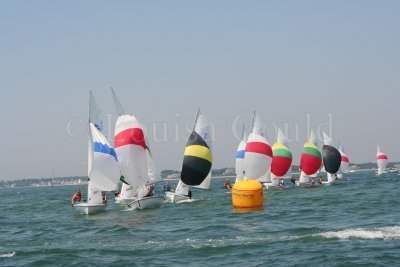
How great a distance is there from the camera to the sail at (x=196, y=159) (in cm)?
4559

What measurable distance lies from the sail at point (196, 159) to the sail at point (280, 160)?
16663 millimetres

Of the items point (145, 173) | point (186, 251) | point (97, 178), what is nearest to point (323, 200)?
point (145, 173)

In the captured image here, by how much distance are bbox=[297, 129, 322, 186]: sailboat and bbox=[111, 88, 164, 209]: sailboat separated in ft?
95.2

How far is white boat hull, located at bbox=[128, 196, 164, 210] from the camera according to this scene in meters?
41.1

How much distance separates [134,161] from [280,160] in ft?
79.6

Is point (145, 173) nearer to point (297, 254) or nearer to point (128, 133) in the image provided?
point (128, 133)

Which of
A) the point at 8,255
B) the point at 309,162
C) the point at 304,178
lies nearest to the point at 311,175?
the point at 304,178

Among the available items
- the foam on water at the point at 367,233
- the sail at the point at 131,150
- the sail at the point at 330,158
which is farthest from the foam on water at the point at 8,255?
the sail at the point at 330,158

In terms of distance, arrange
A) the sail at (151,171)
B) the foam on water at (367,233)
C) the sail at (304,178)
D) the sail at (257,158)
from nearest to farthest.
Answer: the foam on water at (367,233) → the sail at (151,171) → the sail at (257,158) → the sail at (304,178)

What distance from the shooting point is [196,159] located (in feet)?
150

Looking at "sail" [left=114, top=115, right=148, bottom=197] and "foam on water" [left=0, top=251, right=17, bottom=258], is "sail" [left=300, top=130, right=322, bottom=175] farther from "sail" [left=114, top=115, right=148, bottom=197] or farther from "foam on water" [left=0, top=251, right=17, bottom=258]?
"foam on water" [left=0, top=251, right=17, bottom=258]

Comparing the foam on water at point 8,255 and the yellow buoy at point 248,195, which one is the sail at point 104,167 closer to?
the yellow buoy at point 248,195

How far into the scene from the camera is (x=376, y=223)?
89.8 ft

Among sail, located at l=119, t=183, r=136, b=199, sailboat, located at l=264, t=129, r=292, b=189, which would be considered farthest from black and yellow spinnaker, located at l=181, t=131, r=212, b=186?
sailboat, located at l=264, t=129, r=292, b=189
